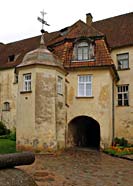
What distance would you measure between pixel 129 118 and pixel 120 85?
3081 mm

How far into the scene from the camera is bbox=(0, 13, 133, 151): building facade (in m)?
19.0

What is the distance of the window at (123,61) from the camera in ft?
83.5

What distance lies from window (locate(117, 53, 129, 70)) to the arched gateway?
18.2ft

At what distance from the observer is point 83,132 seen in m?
25.6

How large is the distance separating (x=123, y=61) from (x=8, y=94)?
1419 cm

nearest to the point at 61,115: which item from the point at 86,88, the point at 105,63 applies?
the point at 86,88

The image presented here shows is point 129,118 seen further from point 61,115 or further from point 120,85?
point 61,115

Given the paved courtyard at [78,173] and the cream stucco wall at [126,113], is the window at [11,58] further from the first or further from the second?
the paved courtyard at [78,173]

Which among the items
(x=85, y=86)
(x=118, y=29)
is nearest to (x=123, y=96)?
(x=85, y=86)

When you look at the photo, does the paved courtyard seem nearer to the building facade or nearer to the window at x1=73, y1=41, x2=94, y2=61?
the building facade

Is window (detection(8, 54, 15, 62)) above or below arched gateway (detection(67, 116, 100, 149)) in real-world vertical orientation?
above

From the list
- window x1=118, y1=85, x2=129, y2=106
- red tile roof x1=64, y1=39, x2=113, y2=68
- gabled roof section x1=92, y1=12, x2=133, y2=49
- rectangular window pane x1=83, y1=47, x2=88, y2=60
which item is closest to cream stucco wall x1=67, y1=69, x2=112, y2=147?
red tile roof x1=64, y1=39, x2=113, y2=68

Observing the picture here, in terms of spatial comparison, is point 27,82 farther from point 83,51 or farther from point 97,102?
point 83,51

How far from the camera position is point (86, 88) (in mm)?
22766
